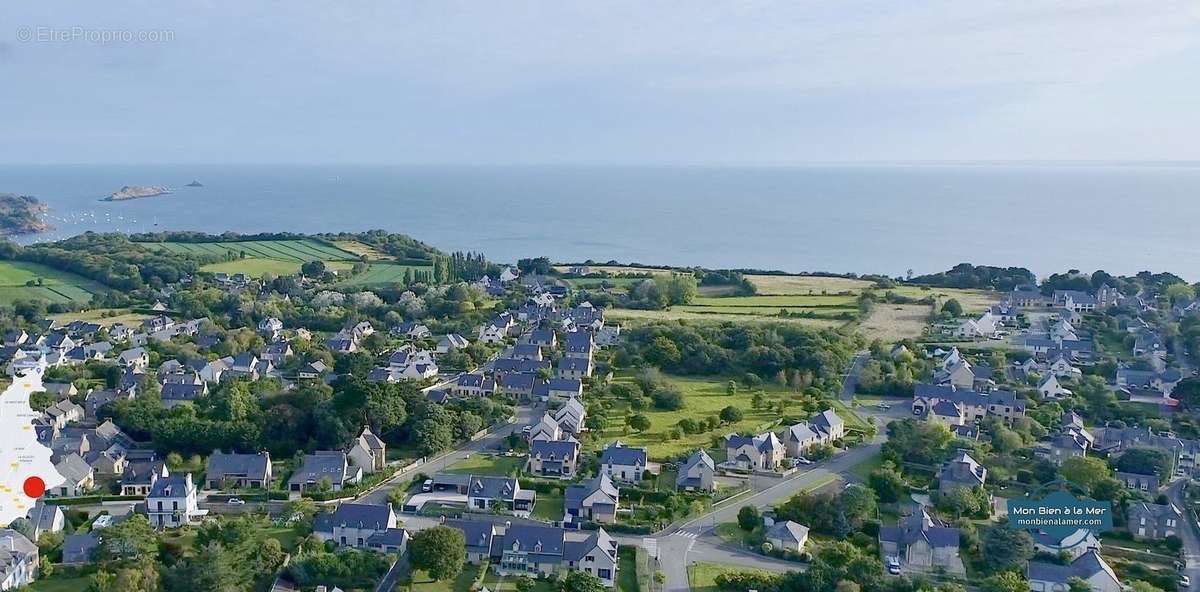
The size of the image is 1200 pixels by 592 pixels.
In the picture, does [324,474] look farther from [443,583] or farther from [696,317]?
[696,317]

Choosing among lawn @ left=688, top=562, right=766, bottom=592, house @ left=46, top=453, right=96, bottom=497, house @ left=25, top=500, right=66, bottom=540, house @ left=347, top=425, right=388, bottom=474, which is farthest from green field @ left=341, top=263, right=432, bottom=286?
lawn @ left=688, top=562, right=766, bottom=592

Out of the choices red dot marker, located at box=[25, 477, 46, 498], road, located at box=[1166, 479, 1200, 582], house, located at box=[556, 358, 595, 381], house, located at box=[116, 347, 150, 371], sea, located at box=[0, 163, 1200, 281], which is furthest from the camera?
sea, located at box=[0, 163, 1200, 281]

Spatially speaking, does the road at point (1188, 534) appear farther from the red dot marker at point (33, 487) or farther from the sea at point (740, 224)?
the sea at point (740, 224)

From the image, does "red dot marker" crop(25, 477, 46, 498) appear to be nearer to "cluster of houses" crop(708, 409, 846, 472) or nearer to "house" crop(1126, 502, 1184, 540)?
"cluster of houses" crop(708, 409, 846, 472)

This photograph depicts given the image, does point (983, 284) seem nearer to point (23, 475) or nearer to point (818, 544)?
point (818, 544)

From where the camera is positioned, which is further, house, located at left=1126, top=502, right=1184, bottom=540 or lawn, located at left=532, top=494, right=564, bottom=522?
lawn, located at left=532, top=494, right=564, bottom=522

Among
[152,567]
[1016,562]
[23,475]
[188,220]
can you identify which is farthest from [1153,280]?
[188,220]
